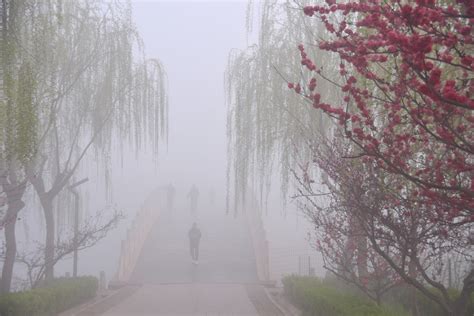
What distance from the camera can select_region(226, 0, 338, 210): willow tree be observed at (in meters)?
12.3

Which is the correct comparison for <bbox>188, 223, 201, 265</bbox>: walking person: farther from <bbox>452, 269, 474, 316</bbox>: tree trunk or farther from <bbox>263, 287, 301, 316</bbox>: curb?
<bbox>452, 269, 474, 316</bbox>: tree trunk

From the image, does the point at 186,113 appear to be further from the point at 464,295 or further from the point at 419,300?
the point at 464,295

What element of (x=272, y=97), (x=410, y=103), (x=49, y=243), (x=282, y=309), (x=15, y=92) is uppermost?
(x=272, y=97)

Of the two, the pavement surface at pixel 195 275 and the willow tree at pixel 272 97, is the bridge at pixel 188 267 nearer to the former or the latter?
the pavement surface at pixel 195 275

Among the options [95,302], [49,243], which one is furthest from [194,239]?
[49,243]

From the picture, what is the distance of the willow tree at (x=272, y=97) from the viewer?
12.3m

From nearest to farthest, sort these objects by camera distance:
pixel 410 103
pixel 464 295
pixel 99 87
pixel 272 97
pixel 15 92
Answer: pixel 410 103, pixel 464 295, pixel 15 92, pixel 272 97, pixel 99 87

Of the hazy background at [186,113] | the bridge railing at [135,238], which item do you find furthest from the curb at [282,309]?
the hazy background at [186,113]

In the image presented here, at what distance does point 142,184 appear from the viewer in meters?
56.3

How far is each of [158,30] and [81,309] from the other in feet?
223

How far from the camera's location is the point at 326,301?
9.77m

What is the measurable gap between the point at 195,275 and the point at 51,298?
10280 millimetres

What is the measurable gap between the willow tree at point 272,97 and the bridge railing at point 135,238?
807 cm

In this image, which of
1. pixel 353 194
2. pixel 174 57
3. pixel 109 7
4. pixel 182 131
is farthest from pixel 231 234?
pixel 174 57
